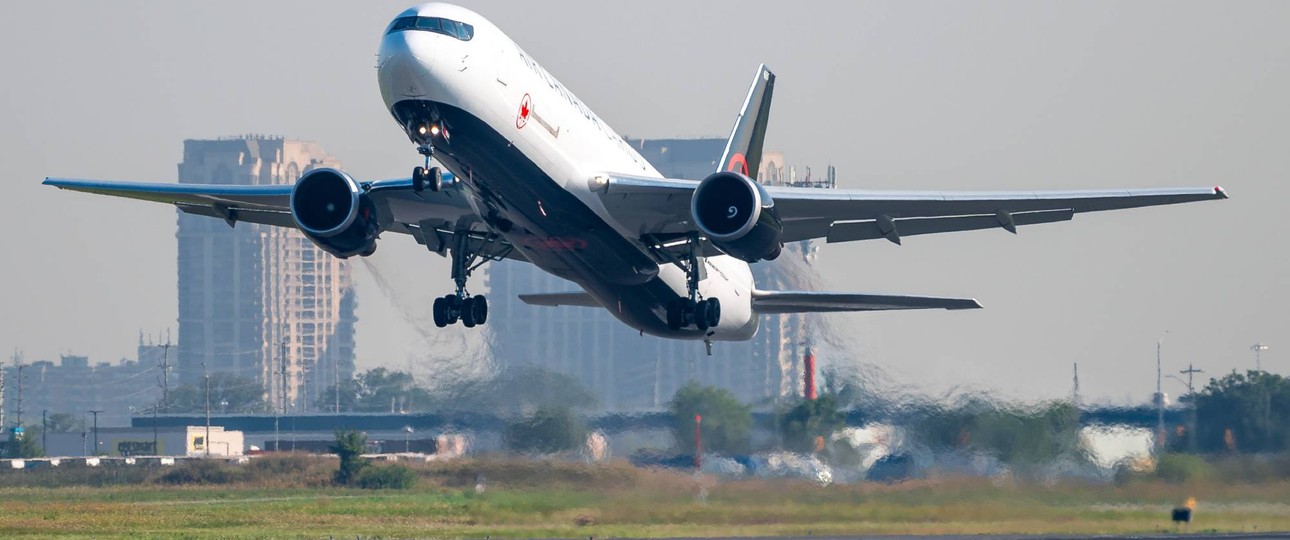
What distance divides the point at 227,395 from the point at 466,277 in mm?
38102

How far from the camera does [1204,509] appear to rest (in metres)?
31.4

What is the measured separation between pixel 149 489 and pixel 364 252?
14.7 meters

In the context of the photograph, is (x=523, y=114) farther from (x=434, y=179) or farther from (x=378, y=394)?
(x=378, y=394)

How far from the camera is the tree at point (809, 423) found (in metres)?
33.9

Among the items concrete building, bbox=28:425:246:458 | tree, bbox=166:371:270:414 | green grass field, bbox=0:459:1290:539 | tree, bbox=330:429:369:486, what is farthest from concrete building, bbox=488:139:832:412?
tree, bbox=166:371:270:414

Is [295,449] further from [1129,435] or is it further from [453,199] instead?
[1129,435]

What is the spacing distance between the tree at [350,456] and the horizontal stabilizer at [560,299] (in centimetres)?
772

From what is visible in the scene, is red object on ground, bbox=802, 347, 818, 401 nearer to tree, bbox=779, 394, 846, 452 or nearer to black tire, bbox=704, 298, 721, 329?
tree, bbox=779, 394, 846, 452

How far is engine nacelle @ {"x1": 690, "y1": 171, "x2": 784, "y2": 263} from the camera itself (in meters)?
28.4

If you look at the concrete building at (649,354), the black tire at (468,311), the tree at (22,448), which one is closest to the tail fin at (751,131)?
the concrete building at (649,354)

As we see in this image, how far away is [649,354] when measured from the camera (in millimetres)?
41750

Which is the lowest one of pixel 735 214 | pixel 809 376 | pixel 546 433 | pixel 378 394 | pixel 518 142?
pixel 546 433

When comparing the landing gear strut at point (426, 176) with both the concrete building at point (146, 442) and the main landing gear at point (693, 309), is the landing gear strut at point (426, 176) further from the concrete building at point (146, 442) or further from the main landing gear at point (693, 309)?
the concrete building at point (146, 442)

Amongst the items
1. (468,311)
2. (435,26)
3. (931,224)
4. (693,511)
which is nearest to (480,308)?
(468,311)
